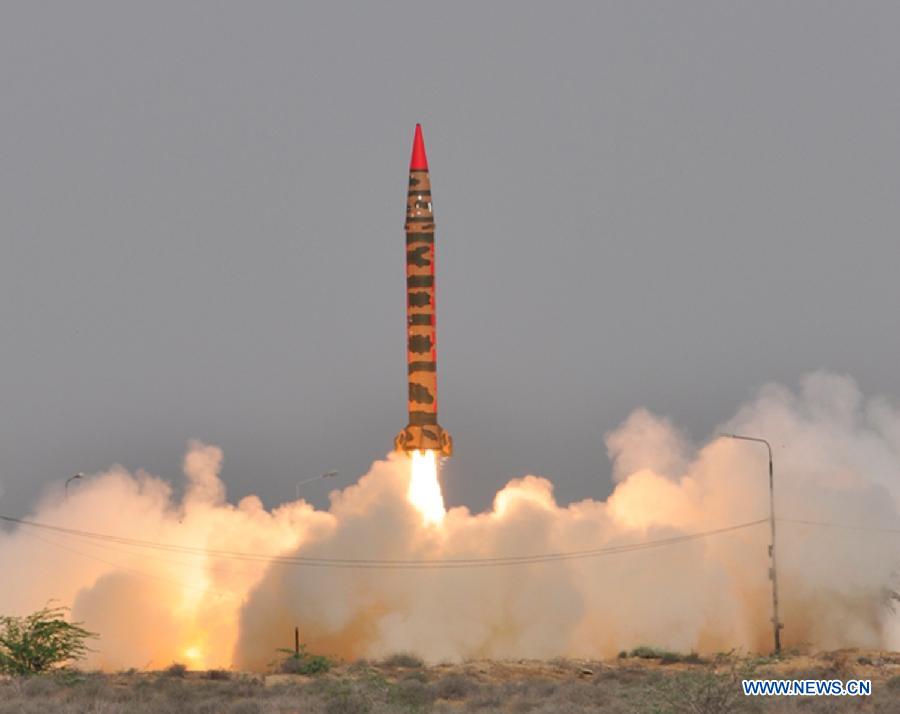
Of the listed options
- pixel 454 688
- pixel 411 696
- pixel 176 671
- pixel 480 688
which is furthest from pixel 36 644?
pixel 480 688

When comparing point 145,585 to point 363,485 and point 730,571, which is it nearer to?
point 363,485

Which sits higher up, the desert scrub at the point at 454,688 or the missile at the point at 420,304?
the missile at the point at 420,304

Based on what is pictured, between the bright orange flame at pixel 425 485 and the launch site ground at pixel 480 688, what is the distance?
1023 cm

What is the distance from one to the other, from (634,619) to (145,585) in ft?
74.2

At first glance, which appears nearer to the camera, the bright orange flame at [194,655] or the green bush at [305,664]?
the green bush at [305,664]

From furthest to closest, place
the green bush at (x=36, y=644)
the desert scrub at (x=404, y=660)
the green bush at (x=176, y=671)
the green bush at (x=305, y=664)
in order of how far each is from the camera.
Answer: the desert scrub at (x=404, y=660), the green bush at (x=305, y=664), the green bush at (x=176, y=671), the green bush at (x=36, y=644)

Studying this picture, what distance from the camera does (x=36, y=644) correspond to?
5389 inches

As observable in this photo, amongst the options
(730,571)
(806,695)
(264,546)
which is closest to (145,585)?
(264,546)

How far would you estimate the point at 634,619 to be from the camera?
494 ft

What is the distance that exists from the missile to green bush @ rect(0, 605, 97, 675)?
815 inches

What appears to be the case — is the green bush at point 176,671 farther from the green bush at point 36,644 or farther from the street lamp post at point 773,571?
the street lamp post at point 773,571

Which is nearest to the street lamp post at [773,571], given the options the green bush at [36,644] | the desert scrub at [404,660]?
the desert scrub at [404,660]

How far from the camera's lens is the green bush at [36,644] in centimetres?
13638

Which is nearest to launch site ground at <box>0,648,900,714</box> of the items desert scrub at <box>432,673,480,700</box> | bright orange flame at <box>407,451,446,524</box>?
desert scrub at <box>432,673,480,700</box>
